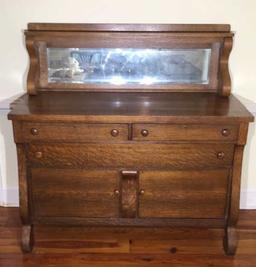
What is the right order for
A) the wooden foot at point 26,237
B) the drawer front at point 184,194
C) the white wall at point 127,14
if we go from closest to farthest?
the drawer front at point 184,194, the wooden foot at point 26,237, the white wall at point 127,14

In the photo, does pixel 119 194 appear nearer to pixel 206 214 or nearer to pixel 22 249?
pixel 206 214

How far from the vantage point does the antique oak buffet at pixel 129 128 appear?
1.59 m

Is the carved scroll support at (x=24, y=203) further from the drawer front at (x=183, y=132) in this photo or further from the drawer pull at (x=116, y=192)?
the drawer front at (x=183, y=132)

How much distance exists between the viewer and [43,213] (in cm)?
176

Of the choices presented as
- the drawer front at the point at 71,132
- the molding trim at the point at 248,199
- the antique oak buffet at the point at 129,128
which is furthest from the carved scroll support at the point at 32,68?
the molding trim at the point at 248,199

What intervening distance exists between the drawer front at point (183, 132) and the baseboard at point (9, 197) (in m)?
1.04

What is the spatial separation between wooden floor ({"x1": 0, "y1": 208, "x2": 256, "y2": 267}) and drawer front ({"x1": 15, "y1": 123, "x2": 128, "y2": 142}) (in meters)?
0.57

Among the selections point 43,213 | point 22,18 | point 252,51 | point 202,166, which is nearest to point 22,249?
point 43,213

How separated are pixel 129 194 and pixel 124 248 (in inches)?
14.0

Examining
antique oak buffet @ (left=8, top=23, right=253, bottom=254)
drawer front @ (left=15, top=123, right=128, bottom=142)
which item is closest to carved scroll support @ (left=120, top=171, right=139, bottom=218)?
antique oak buffet @ (left=8, top=23, right=253, bottom=254)

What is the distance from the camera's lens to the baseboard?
2.22m

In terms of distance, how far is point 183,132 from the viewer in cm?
159

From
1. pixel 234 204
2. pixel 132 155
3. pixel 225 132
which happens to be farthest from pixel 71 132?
pixel 234 204

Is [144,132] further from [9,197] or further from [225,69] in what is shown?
[9,197]
